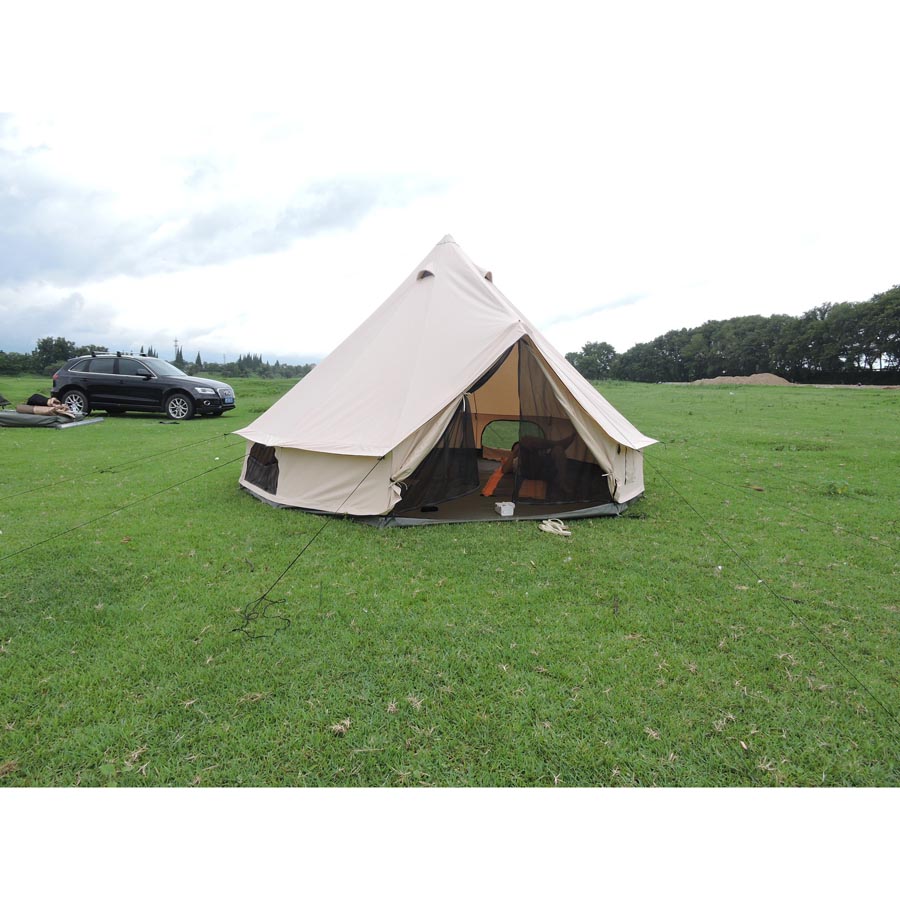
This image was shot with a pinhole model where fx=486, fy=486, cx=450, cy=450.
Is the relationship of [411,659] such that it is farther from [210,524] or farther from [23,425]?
[23,425]

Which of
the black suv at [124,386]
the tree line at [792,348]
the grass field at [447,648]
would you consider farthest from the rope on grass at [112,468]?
the tree line at [792,348]

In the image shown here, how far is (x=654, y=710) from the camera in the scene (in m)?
2.09

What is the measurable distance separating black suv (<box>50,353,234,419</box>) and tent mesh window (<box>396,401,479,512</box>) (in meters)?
9.54

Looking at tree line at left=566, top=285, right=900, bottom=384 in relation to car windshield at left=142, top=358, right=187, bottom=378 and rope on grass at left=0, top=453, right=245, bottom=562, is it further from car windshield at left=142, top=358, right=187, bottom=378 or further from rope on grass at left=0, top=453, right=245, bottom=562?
rope on grass at left=0, top=453, right=245, bottom=562

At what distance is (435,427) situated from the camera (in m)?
4.38

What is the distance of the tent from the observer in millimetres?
4402

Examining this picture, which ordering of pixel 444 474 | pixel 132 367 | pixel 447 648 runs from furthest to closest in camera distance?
1. pixel 132 367
2. pixel 444 474
3. pixel 447 648

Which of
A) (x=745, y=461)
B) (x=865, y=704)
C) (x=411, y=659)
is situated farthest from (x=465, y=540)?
(x=745, y=461)

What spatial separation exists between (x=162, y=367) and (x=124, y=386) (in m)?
0.96

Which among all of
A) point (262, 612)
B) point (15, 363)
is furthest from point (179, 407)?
point (15, 363)

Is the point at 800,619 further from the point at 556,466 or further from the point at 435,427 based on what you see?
the point at 435,427

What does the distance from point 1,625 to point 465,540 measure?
2.95 meters

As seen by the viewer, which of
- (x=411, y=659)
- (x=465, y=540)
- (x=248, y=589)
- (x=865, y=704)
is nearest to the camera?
(x=865, y=704)

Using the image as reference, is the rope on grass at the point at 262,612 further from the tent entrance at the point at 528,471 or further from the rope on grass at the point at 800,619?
the rope on grass at the point at 800,619
